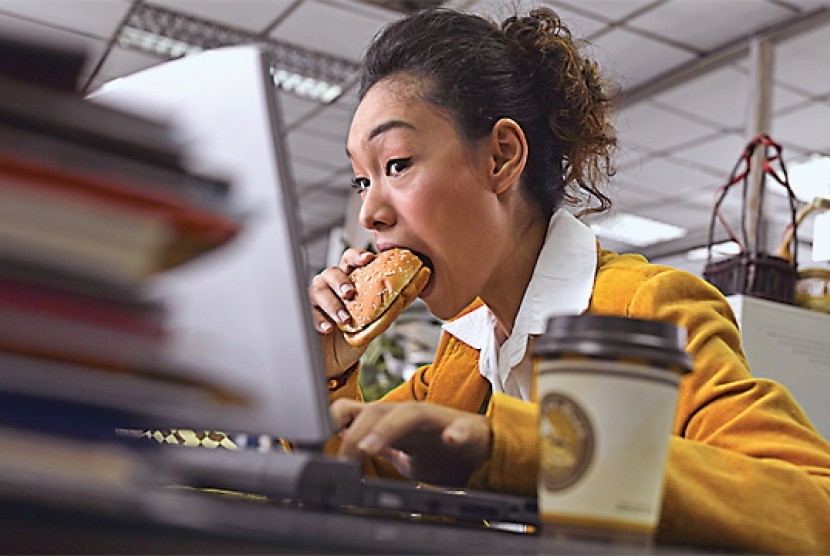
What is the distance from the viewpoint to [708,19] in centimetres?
388

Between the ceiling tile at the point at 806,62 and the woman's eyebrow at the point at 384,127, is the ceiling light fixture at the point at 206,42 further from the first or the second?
the woman's eyebrow at the point at 384,127

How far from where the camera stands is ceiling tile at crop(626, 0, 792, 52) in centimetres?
378

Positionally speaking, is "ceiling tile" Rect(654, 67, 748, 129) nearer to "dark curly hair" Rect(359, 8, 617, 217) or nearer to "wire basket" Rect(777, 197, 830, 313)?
"wire basket" Rect(777, 197, 830, 313)

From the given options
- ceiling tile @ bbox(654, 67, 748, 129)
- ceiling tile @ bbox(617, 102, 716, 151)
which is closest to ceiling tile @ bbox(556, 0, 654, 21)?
ceiling tile @ bbox(654, 67, 748, 129)

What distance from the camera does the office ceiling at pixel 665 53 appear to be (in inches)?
151

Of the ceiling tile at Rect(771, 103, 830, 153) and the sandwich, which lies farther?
the ceiling tile at Rect(771, 103, 830, 153)

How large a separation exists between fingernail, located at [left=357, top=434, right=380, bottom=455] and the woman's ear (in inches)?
29.6

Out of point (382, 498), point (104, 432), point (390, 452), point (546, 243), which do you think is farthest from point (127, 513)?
point (546, 243)

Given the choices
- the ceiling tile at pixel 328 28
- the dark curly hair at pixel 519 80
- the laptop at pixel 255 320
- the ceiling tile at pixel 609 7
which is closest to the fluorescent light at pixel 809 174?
the ceiling tile at pixel 609 7

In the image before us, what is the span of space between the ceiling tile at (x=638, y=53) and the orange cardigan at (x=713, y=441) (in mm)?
3202

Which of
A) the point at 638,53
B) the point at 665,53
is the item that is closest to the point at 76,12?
the point at 638,53

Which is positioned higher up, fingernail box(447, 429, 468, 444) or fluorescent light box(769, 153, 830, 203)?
fluorescent light box(769, 153, 830, 203)

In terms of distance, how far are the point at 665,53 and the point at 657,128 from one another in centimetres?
87

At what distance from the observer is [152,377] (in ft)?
1.32
